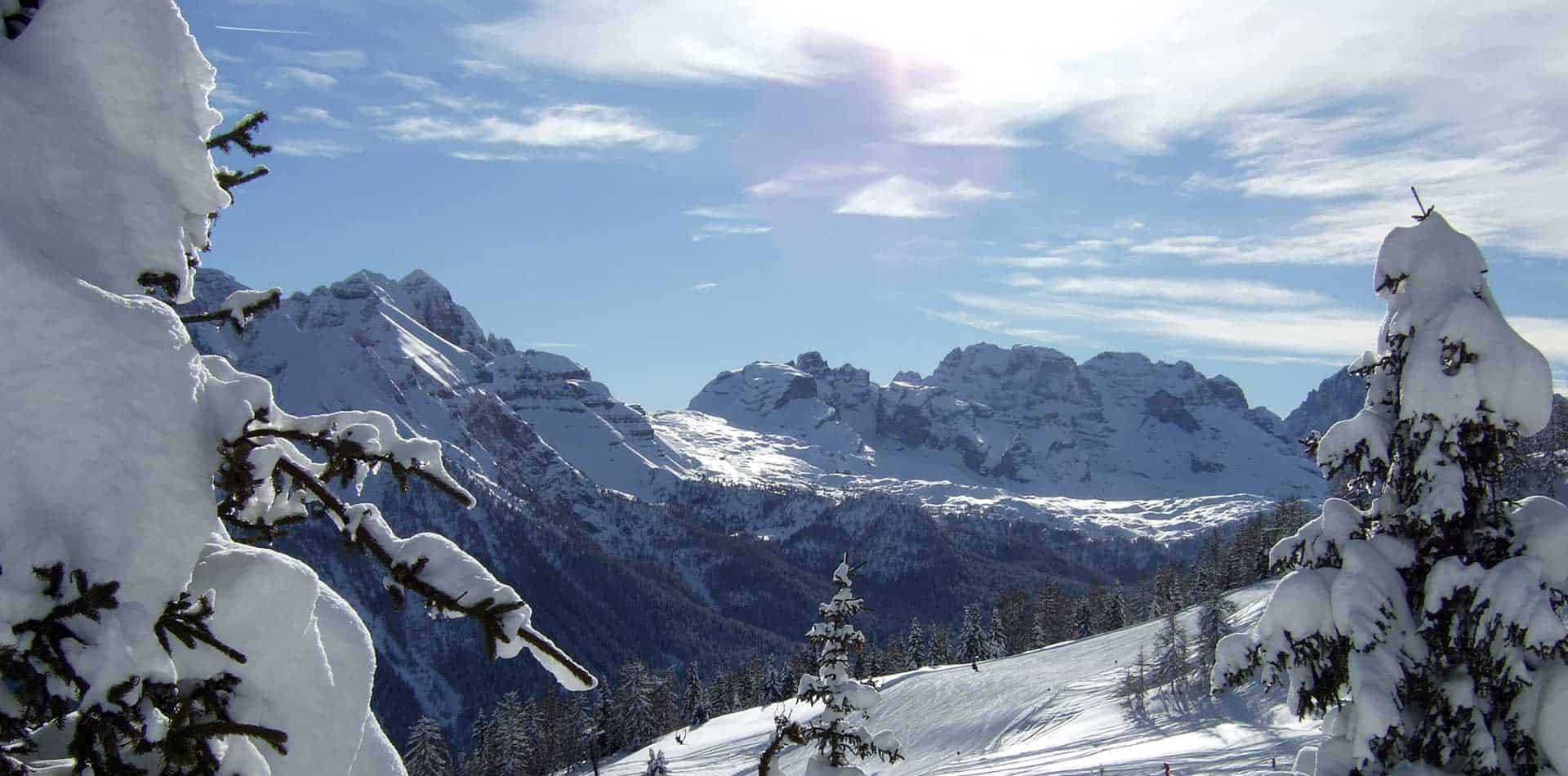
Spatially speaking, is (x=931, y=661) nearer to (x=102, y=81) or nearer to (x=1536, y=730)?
(x=1536, y=730)

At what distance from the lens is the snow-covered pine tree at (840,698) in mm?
15547

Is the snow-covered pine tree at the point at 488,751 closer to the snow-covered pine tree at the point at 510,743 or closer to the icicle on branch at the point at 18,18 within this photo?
the snow-covered pine tree at the point at 510,743

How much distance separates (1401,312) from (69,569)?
1055 centimetres

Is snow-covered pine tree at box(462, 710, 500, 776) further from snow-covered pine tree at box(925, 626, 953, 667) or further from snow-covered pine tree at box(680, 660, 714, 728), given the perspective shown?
snow-covered pine tree at box(925, 626, 953, 667)

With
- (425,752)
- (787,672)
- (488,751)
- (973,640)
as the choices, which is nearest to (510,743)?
(488,751)

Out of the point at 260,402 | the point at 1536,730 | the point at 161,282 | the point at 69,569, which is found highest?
the point at 161,282

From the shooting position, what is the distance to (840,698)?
53.0 ft

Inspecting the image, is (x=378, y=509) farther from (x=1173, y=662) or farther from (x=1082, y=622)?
(x=1082, y=622)

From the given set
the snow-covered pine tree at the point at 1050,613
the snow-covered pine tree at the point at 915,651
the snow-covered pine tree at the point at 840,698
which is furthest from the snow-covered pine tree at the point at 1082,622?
the snow-covered pine tree at the point at 840,698

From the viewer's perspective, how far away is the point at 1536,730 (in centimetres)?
810

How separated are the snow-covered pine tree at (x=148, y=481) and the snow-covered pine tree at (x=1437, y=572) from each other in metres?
8.46

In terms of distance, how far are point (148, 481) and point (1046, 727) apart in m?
57.2

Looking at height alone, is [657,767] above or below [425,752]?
below

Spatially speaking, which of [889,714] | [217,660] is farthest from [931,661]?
[217,660]
